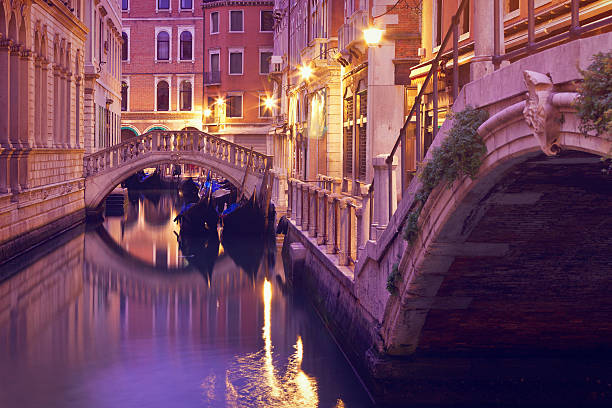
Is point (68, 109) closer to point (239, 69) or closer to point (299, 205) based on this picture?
point (299, 205)

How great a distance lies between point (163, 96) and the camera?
38406 millimetres

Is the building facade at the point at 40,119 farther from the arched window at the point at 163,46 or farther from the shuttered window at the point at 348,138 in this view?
the arched window at the point at 163,46

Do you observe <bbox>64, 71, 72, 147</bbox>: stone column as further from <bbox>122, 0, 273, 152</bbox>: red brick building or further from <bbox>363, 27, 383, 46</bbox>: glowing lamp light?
<bbox>122, 0, 273, 152</bbox>: red brick building

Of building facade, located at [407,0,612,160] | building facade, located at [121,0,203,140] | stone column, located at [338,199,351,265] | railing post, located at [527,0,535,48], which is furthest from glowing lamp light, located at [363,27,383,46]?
building facade, located at [121,0,203,140]

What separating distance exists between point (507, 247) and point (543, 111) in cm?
200

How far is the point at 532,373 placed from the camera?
20.9 ft

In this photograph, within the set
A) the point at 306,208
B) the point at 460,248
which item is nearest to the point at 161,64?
the point at 306,208

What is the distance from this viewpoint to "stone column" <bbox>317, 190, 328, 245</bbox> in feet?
34.6

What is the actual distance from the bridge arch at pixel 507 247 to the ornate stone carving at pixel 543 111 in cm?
1

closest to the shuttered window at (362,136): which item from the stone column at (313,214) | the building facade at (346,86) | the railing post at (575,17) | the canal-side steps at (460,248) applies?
the building facade at (346,86)

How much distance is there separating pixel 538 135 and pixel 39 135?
13058 millimetres

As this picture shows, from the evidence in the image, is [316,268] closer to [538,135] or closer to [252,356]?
[252,356]

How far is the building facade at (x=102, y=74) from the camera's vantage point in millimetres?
21656

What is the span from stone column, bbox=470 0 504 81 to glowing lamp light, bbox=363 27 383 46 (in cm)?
→ 680
